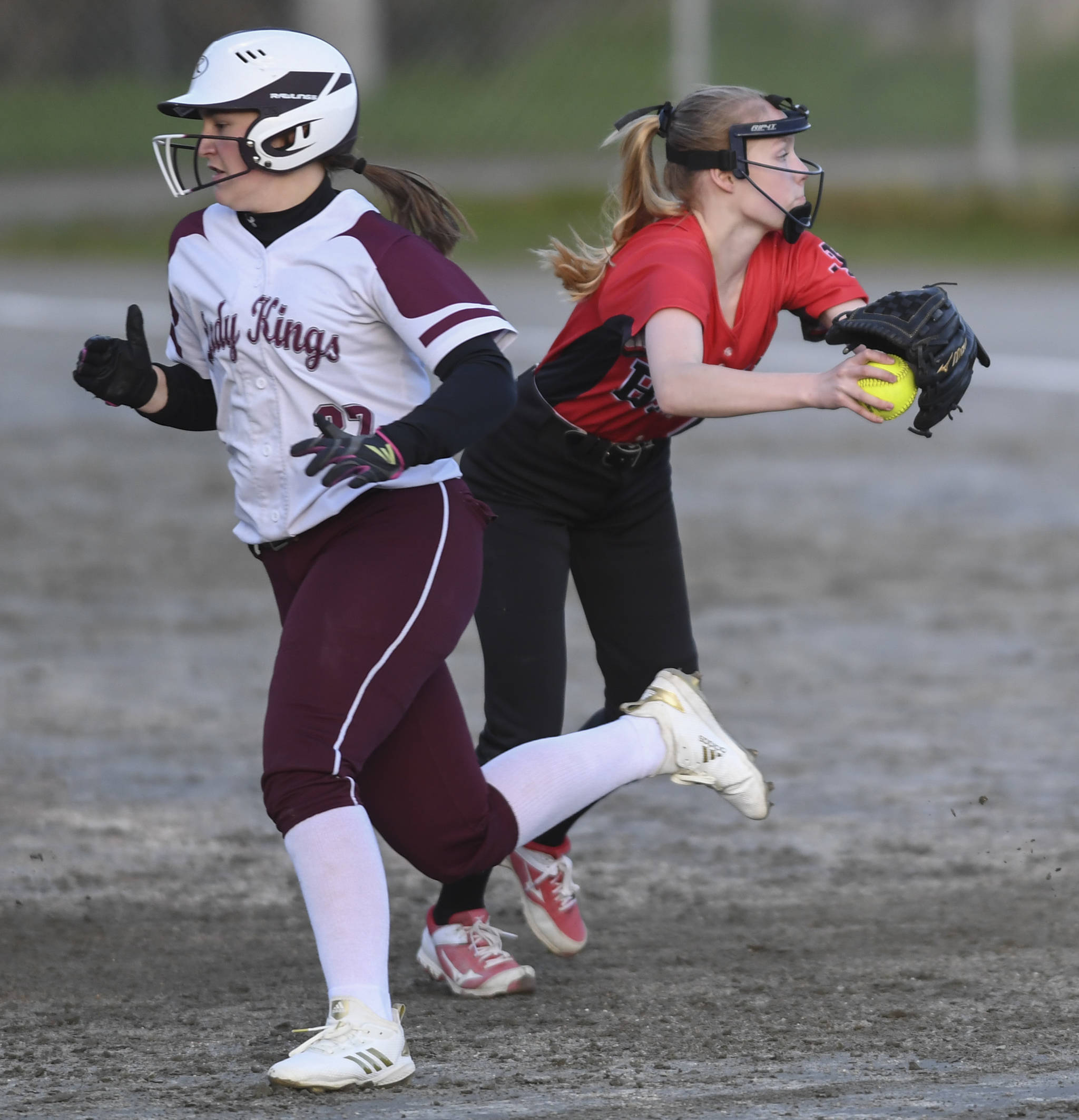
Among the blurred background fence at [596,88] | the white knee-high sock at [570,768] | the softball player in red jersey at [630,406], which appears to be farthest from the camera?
the blurred background fence at [596,88]

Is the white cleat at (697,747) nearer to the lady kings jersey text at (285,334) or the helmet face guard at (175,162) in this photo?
the lady kings jersey text at (285,334)

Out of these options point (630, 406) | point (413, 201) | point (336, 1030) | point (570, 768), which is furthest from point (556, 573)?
point (336, 1030)

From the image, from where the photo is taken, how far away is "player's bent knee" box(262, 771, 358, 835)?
3637 millimetres

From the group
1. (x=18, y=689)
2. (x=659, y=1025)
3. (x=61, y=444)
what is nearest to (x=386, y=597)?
(x=659, y=1025)

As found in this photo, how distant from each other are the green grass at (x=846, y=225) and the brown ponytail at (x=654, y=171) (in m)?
15.4

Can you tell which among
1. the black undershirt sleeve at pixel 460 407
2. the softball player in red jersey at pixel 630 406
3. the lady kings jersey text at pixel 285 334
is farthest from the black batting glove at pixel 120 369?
the softball player in red jersey at pixel 630 406

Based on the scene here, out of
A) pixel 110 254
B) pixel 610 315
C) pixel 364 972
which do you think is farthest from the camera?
pixel 110 254

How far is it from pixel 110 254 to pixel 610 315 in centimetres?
1606

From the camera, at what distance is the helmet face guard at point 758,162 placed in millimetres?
4137

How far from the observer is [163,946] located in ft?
15.0

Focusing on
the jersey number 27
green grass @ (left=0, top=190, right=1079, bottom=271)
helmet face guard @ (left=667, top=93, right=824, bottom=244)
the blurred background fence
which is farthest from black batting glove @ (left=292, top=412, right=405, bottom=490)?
the blurred background fence

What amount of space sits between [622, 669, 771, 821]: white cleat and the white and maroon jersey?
74cm

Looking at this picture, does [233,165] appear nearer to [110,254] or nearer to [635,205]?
[635,205]

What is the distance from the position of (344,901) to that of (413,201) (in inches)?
53.8
